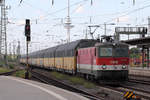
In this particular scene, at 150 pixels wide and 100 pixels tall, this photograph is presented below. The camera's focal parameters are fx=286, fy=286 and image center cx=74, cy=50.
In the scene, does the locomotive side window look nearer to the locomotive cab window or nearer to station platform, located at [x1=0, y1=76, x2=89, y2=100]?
the locomotive cab window

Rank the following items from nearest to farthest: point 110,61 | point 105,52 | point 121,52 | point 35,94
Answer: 1. point 35,94
2. point 110,61
3. point 105,52
4. point 121,52

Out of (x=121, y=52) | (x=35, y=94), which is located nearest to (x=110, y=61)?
(x=121, y=52)

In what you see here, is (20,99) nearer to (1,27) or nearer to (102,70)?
(102,70)

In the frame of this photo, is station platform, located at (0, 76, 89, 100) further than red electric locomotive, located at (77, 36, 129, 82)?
No

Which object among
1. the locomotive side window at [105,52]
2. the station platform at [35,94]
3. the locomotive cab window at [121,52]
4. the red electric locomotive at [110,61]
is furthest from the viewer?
the locomotive cab window at [121,52]

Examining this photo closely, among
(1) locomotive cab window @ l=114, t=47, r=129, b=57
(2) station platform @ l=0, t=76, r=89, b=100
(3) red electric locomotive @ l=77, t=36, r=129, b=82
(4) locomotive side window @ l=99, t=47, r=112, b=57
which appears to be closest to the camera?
(2) station platform @ l=0, t=76, r=89, b=100

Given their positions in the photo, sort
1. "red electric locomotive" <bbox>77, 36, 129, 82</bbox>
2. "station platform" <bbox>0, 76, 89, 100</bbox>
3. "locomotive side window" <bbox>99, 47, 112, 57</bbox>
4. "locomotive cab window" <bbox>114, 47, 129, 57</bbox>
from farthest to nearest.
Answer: "locomotive cab window" <bbox>114, 47, 129, 57</bbox> → "locomotive side window" <bbox>99, 47, 112, 57</bbox> → "red electric locomotive" <bbox>77, 36, 129, 82</bbox> → "station platform" <bbox>0, 76, 89, 100</bbox>

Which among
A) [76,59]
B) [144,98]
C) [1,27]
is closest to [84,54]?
[76,59]

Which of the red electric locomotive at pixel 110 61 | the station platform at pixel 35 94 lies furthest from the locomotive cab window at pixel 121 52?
the station platform at pixel 35 94

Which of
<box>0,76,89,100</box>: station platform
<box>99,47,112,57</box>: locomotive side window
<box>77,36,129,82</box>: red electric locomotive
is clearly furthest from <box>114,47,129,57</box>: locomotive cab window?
<box>0,76,89,100</box>: station platform

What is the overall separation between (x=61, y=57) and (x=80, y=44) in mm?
7082

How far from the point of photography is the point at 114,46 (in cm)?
1964

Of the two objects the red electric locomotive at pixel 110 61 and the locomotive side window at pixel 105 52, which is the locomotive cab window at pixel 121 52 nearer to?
the red electric locomotive at pixel 110 61

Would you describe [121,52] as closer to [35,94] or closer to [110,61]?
[110,61]
